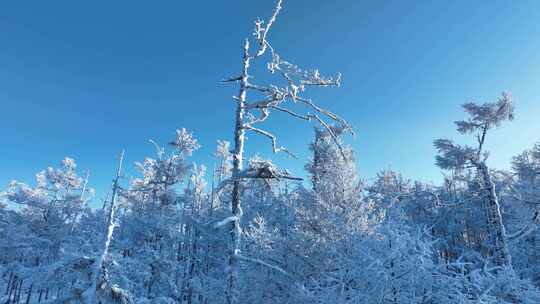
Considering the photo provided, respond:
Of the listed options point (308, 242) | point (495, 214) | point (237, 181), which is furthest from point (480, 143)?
point (237, 181)

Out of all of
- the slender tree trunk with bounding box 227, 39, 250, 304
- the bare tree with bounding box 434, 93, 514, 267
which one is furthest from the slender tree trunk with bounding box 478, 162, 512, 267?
the slender tree trunk with bounding box 227, 39, 250, 304

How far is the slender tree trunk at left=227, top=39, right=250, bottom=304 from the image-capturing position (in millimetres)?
5121

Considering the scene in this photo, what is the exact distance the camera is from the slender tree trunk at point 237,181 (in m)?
5.12

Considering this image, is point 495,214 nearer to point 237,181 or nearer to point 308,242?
point 308,242

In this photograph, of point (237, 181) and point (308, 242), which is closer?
point (237, 181)

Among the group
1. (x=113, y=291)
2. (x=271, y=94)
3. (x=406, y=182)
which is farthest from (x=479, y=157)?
(x=406, y=182)

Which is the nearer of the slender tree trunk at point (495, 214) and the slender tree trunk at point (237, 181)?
the slender tree trunk at point (237, 181)

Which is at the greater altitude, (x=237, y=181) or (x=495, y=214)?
(x=495, y=214)

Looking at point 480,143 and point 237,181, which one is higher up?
point 480,143

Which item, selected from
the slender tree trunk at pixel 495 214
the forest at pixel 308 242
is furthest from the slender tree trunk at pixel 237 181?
the slender tree trunk at pixel 495 214

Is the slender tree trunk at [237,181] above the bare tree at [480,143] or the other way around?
the other way around

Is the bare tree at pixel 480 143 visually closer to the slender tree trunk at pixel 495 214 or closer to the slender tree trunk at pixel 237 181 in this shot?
the slender tree trunk at pixel 495 214

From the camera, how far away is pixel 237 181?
18.5 ft

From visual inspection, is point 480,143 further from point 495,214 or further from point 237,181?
point 237,181
